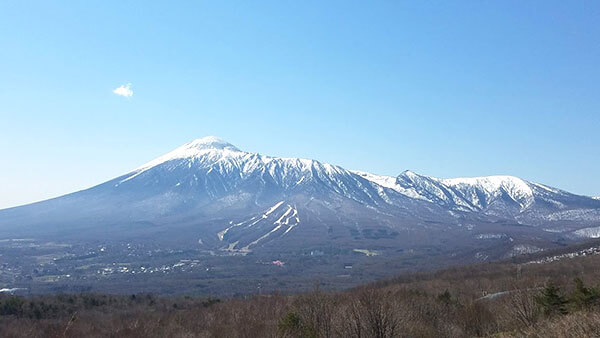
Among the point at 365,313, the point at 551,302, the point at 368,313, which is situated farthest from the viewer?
the point at 551,302

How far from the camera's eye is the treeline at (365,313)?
22.7 meters

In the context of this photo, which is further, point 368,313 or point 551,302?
point 551,302

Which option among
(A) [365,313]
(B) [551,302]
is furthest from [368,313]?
(B) [551,302]

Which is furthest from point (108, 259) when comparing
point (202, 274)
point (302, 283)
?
point (302, 283)

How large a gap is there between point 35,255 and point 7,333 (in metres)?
128

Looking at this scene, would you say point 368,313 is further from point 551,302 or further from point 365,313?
point 551,302

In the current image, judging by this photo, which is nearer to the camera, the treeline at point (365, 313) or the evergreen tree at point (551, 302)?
the treeline at point (365, 313)

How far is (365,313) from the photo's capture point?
2325 cm

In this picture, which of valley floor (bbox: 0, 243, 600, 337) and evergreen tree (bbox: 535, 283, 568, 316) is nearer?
valley floor (bbox: 0, 243, 600, 337)

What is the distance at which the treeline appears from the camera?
74.5ft

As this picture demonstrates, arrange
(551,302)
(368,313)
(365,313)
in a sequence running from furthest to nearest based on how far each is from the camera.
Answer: (551,302) → (365,313) → (368,313)

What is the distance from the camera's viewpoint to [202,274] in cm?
13575

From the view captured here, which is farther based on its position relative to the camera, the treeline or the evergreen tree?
the evergreen tree

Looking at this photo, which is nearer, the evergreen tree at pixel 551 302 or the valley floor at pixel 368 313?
the valley floor at pixel 368 313
